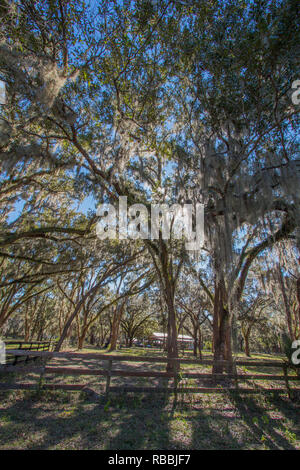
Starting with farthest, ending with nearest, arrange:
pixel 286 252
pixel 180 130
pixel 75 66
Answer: pixel 180 130
pixel 286 252
pixel 75 66

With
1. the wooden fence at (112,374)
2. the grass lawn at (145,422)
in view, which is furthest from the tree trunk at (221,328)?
the grass lawn at (145,422)

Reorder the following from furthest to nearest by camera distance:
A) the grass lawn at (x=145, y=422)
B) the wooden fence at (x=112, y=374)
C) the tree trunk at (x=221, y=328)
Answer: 1. the tree trunk at (x=221, y=328)
2. the wooden fence at (x=112, y=374)
3. the grass lawn at (x=145, y=422)

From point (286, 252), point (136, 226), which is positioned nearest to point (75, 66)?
point (136, 226)

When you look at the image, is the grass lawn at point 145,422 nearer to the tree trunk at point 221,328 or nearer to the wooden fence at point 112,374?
the wooden fence at point 112,374

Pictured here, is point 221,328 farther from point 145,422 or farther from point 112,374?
point 145,422

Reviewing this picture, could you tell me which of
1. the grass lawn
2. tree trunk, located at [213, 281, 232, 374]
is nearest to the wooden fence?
the grass lawn

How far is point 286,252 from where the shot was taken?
5711 mm

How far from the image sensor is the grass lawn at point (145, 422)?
3152 mm

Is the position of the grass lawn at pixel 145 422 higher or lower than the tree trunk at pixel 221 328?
lower

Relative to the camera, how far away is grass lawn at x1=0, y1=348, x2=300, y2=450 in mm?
3152

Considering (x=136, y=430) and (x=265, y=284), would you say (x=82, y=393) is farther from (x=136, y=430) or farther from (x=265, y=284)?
(x=265, y=284)

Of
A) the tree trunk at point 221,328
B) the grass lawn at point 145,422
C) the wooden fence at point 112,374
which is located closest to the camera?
the grass lawn at point 145,422

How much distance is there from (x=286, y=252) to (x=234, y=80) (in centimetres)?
432

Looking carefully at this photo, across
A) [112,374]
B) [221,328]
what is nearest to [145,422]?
[112,374]
